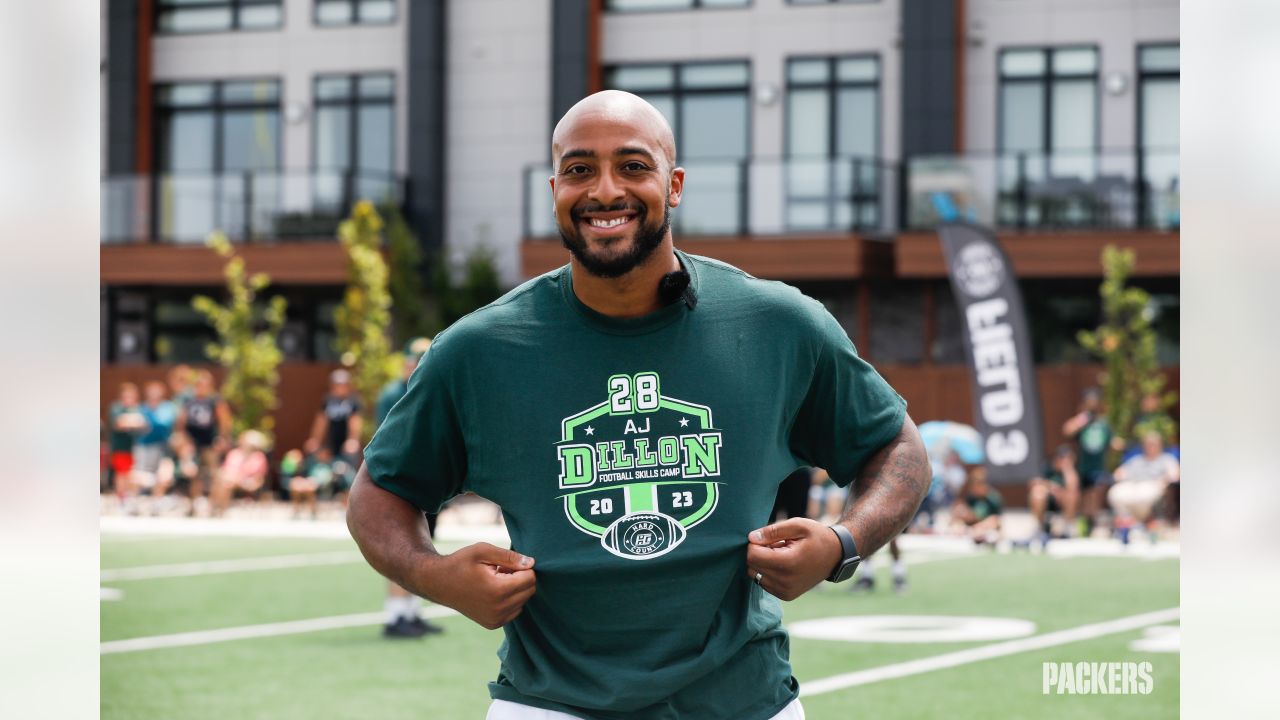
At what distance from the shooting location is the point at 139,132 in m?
33.5

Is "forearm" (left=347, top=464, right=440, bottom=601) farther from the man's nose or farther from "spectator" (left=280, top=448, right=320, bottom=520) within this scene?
"spectator" (left=280, top=448, right=320, bottom=520)

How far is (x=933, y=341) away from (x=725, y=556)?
1020 inches

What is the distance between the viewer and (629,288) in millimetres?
3316

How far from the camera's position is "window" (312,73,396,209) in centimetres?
3253

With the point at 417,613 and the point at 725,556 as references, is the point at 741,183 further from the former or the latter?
the point at 725,556

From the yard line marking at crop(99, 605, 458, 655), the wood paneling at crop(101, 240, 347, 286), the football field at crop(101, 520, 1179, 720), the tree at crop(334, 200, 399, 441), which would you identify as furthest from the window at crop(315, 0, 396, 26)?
the yard line marking at crop(99, 605, 458, 655)

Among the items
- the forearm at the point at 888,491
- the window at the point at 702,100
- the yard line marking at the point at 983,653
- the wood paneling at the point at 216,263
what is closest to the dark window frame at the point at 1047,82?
the window at the point at 702,100

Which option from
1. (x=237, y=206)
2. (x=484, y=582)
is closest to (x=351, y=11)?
(x=237, y=206)

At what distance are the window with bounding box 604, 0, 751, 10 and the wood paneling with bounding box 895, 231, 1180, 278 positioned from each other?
595 centimetres

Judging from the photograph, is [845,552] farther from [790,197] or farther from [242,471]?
[790,197]

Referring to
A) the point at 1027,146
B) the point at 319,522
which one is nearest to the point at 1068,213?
the point at 1027,146
